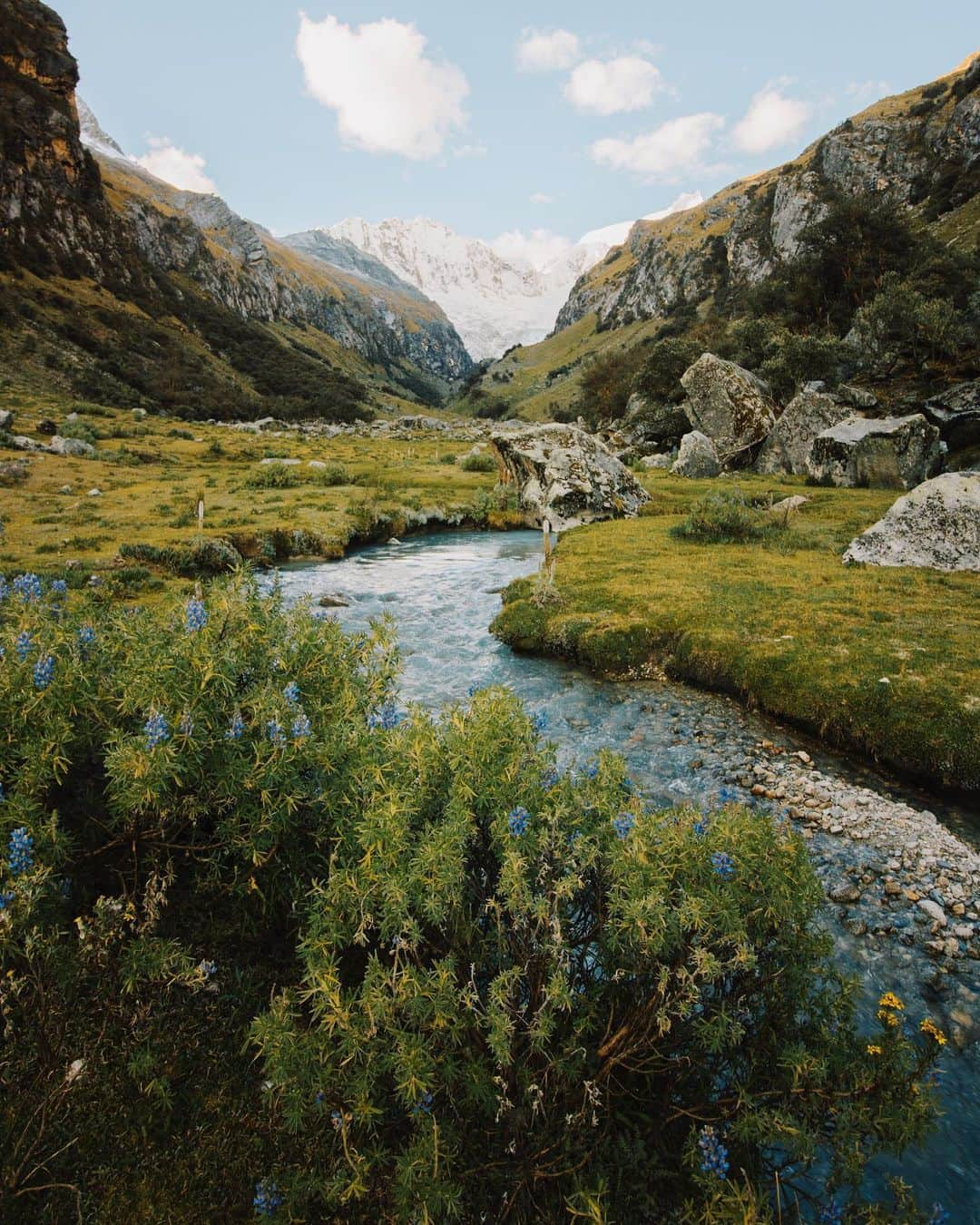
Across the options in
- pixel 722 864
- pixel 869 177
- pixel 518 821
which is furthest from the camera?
pixel 869 177

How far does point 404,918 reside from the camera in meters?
3.51

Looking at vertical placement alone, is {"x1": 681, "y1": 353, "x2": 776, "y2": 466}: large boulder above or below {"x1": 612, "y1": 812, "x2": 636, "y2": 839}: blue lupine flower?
above

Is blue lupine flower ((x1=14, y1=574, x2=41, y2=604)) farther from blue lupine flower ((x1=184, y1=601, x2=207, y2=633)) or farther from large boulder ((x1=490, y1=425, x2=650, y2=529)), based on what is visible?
large boulder ((x1=490, y1=425, x2=650, y2=529))

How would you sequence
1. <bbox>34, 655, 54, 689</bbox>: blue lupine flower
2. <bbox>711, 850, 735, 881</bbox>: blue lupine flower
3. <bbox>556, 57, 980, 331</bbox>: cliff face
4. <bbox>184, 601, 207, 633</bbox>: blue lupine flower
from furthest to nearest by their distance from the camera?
<bbox>556, 57, 980, 331</bbox>: cliff face → <bbox>184, 601, 207, 633</bbox>: blue lupine flower → <bbox>34, 655, 54, 689</bbox>: blue lupine flower → <bbox>711, 850, 735, 881</bbox>: blue lupine flower

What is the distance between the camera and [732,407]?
46062 mm

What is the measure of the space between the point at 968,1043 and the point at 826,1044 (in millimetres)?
3631

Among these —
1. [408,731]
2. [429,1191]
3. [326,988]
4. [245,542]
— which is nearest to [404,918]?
[326,988]

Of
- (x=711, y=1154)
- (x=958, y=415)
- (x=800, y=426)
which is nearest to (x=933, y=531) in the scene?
(x=711, y=1154)

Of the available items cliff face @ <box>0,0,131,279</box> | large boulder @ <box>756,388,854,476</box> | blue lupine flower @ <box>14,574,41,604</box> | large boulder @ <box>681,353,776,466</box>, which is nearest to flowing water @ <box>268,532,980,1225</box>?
blue lupine flower @ <box>14,574,41,604</box>

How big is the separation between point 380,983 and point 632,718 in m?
9.84

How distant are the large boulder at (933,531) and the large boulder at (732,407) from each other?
26.7 metres

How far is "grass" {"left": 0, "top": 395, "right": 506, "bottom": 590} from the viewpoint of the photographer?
2291cm

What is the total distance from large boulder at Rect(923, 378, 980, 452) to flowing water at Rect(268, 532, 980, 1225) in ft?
94.7

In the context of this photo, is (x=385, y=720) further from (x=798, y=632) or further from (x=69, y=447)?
(x=69, y=447)
